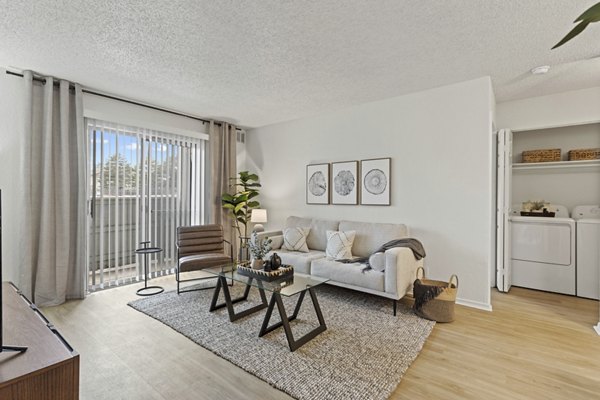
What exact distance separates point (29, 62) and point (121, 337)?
9.57 ft

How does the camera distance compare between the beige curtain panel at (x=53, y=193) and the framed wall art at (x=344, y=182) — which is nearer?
the beige curtain panel at (x=53, y=193)

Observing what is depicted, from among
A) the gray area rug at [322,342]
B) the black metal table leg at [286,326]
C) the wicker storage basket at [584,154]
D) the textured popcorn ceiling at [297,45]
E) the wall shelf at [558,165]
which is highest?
the textured popcorn ceiling at [297,45]

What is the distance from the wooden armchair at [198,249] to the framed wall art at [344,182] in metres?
1.86

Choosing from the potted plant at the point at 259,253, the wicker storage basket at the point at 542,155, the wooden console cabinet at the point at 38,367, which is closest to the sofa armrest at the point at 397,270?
the potted plant at the point at 259,253

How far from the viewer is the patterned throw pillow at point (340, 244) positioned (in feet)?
12.7

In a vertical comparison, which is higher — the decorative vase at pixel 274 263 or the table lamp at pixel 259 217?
the table lamp at pixel 259 217

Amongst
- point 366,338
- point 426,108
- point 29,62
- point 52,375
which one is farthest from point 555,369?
point 29,62

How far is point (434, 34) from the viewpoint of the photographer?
251 cm

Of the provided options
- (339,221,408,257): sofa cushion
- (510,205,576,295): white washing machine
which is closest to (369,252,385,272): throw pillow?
(339,221,408,257): sofa cushion

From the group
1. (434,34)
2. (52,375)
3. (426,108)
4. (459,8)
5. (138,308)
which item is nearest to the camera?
(52,375)

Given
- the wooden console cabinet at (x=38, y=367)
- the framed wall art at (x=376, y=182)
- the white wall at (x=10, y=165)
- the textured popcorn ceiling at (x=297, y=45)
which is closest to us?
the wooden console cabinet at (x=38, y=367)

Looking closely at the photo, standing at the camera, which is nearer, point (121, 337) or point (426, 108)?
point (121, 337)

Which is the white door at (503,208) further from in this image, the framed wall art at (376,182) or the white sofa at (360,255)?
the framed wall art at (376,182)

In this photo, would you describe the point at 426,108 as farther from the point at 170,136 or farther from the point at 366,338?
the point at 170,136
